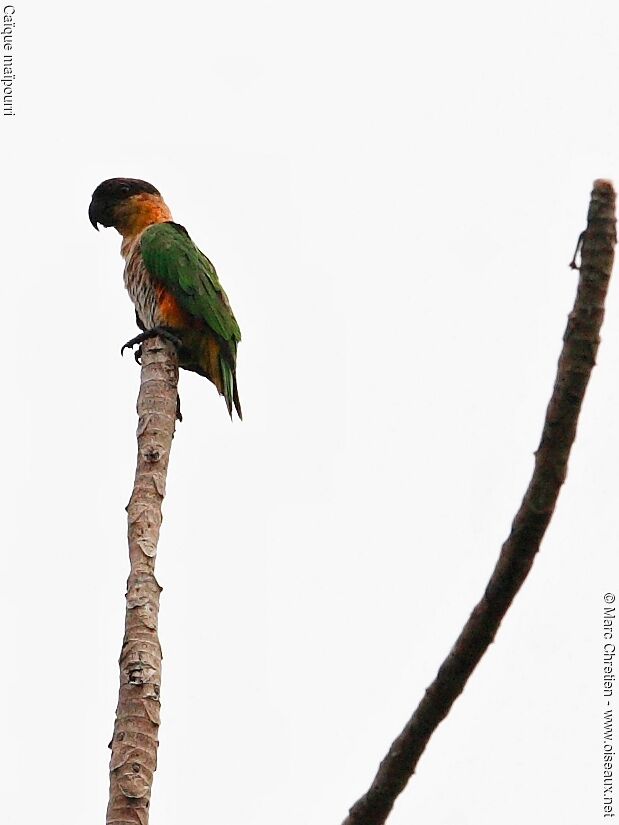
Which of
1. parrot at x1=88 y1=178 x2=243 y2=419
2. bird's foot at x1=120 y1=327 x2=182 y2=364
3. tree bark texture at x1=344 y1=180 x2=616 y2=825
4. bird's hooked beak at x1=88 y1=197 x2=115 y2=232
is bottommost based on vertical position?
tree bark texture at x1=344 y1=180 x2=616 y2=825

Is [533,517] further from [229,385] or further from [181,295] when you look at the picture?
[181,295]

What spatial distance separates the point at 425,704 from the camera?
311 centimetres

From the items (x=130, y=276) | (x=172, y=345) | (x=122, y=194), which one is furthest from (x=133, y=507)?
(x=122, y=194)

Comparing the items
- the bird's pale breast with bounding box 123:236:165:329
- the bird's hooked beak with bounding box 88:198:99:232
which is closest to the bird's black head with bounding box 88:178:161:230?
the bird's hooked beak with bounding box 88:198:99:232

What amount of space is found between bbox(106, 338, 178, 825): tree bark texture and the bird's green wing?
7.28ft

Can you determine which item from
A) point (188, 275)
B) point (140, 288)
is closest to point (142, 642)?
point (188, 275)

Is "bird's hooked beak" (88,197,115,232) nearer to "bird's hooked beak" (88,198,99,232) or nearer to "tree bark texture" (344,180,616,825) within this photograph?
"bird's hooked beak" (88,198,99,232)

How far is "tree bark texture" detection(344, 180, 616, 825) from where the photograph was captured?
2852 millimetres

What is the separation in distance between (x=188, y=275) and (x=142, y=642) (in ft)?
13.6

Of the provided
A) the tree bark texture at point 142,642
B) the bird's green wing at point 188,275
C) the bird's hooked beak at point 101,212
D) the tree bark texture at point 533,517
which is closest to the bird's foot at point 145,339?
the bird's green wing at point 188,275

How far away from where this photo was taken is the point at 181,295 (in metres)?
8.50

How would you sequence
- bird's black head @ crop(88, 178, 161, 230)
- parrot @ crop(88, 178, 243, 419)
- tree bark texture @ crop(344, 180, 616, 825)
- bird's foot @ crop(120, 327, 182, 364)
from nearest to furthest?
tree bark texture @ crop(344, 180, 616, 825) → bird's foot @ crop(120, 327, 182, 364) → parrot @ crop(88, 178, 243, 419) → bird's black head @ crop(88, 178, 161, 230)

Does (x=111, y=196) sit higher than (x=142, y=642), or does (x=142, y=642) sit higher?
(x=111, y=196)

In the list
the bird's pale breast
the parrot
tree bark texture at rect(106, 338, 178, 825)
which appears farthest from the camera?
the bird's pale breast
